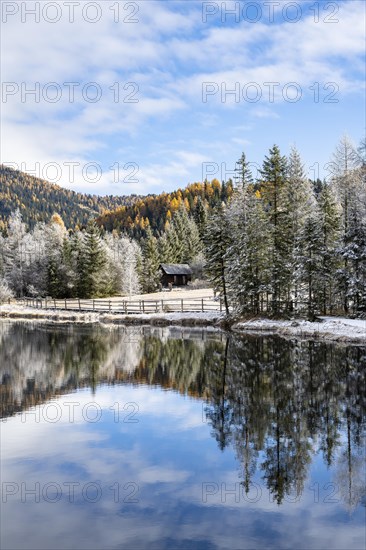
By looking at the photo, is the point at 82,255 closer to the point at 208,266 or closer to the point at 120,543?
the point at 208,266

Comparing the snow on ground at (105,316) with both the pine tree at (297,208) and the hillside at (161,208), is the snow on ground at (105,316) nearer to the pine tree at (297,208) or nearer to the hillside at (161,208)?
the pine tree at (297,208)

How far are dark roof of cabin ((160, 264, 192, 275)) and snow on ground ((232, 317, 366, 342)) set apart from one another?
52.6 m

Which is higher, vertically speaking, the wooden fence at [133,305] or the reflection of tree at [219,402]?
the wooden fence at [133,305]

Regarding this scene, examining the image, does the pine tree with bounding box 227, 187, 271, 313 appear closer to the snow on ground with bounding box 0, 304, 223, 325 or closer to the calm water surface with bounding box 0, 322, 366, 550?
the snow on ground with bounding box 0, 304, 223, 325

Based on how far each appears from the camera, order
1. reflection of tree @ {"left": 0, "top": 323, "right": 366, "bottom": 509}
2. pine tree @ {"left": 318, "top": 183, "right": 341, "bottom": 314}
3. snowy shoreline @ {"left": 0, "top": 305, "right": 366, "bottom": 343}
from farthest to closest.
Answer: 1. pine tree @ {"left": 318, "top": 183, "right": 341, "bottom": 314}
2. snowy shoreline @ {"left": 0, "top": 305, "right": 366, "bottom": 343}
3. reflection of tree @ {"left": 0, "top": 323, "right": 366, "bottom": 509}

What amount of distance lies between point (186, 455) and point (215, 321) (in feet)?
106

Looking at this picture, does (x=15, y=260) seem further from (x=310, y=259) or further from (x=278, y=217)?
(x=310, y=259)

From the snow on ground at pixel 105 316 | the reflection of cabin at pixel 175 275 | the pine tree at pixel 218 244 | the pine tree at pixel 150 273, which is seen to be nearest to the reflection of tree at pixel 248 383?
the pine tree at pixel 218 244

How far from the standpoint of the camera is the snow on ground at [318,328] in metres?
31.4

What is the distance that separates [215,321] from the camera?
44344 millimetres

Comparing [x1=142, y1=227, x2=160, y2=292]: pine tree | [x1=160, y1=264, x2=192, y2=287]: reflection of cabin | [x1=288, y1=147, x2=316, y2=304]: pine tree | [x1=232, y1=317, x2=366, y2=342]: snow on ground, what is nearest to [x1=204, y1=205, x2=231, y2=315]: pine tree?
[x1=232, y1=317, x2=366, y2=342]: snow on ground

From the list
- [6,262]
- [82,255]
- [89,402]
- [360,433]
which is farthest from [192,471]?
[6,262]

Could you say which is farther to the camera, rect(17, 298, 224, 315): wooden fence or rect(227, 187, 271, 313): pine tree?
rect(17, 298, 224, 315): wooden fence

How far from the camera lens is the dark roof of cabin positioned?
93.0 m
